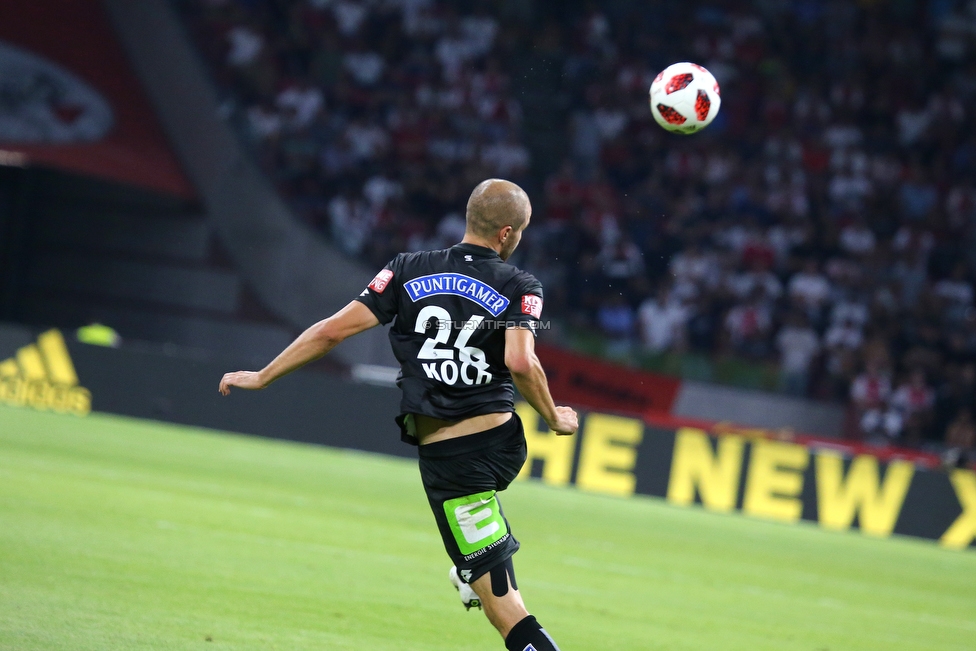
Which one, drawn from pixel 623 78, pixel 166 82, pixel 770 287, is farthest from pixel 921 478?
pixel 166 82

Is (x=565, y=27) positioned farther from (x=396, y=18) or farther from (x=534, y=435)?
(x=534, y=435)

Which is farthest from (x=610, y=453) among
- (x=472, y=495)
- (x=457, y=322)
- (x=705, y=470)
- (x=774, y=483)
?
(x=457, y=322)

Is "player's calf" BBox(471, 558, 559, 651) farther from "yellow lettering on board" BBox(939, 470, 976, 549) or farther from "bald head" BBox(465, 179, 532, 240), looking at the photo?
"yellow lettering on board" BBox(939, 470, 976, 549)

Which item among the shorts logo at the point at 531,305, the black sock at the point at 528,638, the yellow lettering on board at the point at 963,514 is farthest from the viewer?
the yellow lettering on board at the point at 963,514

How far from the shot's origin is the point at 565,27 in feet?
85.3

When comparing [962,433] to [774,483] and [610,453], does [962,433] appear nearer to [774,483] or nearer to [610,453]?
[774,483]

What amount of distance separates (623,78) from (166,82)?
8767 millimetres

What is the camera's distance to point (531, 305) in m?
5.18

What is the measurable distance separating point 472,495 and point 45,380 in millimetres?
14613

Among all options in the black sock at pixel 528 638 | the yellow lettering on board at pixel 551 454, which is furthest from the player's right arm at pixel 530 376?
the yellow lettering on board at pixel 551 454

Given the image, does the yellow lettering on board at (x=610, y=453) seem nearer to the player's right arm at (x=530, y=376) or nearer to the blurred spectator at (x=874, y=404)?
the blurred spectator at (x=874, y=404)

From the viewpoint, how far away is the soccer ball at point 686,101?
27.6ft

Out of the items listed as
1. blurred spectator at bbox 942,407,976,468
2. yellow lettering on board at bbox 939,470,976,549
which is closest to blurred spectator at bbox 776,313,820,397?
blurred spectator at bbox 942,407,976,468

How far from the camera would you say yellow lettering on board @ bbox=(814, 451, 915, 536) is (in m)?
16.2
